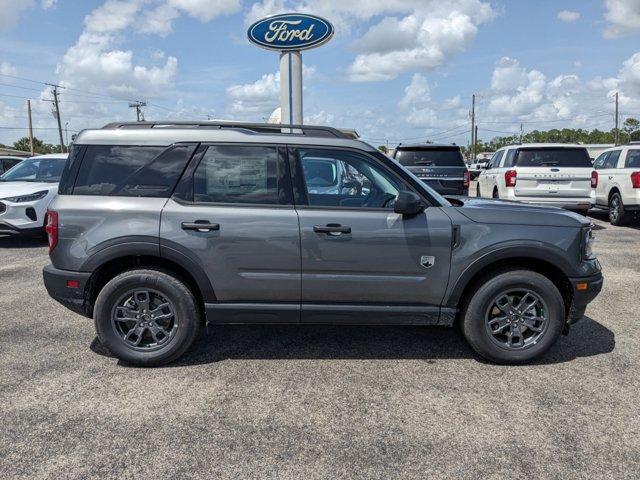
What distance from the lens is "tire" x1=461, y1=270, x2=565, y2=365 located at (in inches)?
162

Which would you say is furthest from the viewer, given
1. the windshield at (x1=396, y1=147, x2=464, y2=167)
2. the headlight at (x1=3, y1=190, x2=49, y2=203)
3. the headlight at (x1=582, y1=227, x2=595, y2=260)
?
the windshield at (x1=396, y1=147, x2=464, y2=167)

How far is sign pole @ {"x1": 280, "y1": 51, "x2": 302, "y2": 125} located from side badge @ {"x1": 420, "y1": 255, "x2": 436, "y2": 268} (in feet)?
34.7

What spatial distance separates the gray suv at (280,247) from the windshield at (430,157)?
7642 millimetres

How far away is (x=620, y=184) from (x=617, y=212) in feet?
2.26

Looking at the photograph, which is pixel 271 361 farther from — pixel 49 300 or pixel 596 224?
pixel 596 224

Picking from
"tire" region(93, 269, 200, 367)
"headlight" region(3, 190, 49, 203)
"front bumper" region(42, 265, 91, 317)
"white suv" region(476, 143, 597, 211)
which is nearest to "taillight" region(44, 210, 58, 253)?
"front bumper" region(42, 265, 91, 317)

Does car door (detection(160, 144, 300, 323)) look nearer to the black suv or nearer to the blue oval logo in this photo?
the black suv

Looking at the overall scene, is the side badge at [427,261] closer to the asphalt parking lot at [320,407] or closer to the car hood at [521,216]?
the car hood at [521,216]

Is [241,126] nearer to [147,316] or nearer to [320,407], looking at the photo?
[147,316]

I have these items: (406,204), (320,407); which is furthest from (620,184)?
(320,407)

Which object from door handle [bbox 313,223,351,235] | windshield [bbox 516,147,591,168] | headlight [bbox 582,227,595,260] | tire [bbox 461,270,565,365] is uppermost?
windshield [bbox 516,147,591,168]

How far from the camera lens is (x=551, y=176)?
1076 cm

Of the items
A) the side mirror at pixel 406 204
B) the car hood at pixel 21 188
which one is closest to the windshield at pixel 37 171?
the car hood at pixel 21 188

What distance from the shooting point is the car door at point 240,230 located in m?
4.04
